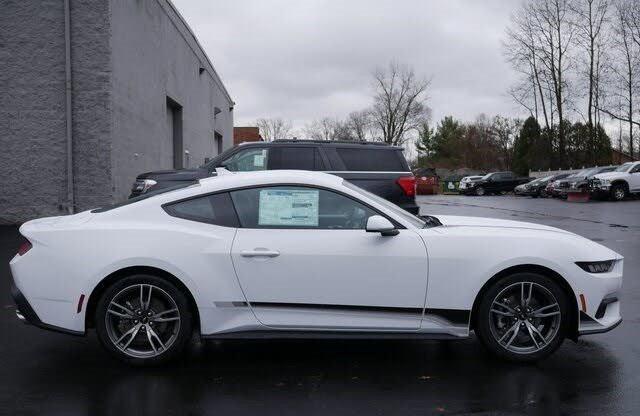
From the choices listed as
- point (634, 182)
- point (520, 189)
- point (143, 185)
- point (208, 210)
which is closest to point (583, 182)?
point (634, 182)

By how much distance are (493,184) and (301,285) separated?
143 ft

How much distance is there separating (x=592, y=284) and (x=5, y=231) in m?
12.6

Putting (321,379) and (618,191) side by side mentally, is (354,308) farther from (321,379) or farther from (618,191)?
(618,191)

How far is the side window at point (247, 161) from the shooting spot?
1077 centimetres

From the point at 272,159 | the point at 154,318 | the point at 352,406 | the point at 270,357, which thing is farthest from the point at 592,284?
the point at 272,159

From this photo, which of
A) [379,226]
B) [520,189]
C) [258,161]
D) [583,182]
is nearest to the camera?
[379,226]

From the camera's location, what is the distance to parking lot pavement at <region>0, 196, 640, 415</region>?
3.80 meters

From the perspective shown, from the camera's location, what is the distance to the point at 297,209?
473cm

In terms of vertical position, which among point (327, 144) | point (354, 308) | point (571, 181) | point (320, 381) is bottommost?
point (320, 381)

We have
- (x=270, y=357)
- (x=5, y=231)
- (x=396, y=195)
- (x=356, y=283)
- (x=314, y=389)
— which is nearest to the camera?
(x=314, y=389)

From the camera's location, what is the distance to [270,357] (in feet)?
16.0

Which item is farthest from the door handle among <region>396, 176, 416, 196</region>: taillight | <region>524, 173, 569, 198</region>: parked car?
<region>524, 173, 569, 198</region>: parked car

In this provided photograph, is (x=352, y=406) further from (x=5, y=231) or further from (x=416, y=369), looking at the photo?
(x=5, y=231)

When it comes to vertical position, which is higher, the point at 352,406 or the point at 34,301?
the point at 34,301
